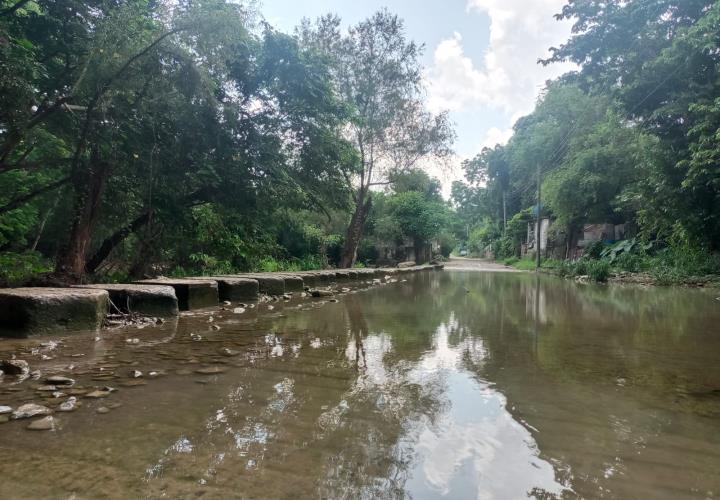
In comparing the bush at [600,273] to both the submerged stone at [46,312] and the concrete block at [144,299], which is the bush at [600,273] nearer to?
the concrete block at [144,299]

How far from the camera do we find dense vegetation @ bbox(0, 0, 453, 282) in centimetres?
458

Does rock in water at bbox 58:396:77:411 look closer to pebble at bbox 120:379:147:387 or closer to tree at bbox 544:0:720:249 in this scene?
pebble at bbox 120:379:147:387

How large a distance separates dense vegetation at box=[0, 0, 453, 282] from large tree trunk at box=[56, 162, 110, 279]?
0.02 meters

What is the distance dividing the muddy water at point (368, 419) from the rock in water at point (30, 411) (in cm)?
6

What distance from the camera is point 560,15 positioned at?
12898mm

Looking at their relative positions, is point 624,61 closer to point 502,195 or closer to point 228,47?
point 228,47

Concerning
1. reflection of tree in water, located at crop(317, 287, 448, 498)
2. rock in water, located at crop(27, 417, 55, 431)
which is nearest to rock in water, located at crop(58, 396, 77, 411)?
rock in water, located at crop(27, 417, 55, 431)

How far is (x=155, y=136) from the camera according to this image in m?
5.66

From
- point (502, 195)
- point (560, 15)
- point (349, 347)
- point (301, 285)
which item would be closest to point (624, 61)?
point (560, 15)

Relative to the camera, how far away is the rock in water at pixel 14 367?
220 centimetres

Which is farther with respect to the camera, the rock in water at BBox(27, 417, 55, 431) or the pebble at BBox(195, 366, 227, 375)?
the pebble at BBox(195, 366, 227, 375)

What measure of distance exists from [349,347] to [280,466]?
1.83 m

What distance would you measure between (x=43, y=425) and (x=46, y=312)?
183 cm

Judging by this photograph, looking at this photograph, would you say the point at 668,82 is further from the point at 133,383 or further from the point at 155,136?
the point at 133,383
